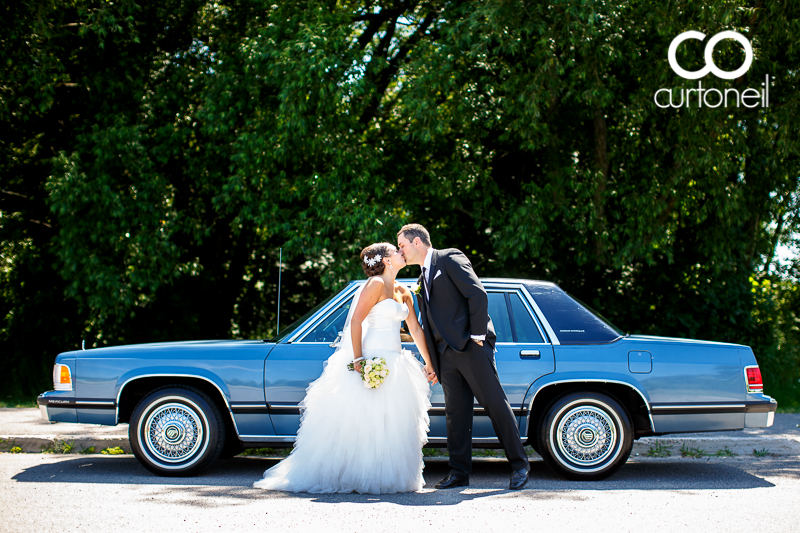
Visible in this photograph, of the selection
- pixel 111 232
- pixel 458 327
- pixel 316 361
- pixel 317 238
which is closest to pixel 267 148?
pixel 317 238

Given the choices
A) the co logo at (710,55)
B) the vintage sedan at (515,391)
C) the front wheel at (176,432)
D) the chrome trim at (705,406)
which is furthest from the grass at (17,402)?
the co logo at (710,55)

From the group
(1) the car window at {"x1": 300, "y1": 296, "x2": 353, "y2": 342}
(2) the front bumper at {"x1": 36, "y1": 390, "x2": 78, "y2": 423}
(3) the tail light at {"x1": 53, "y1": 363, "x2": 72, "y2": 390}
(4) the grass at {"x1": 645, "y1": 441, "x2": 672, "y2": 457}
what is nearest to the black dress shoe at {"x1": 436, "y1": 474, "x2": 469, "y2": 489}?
(1) the car window at {"x1": 300, "y1": 296, "x2": 353, "y2": 342}

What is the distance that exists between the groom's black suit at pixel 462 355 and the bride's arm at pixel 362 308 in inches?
14.3

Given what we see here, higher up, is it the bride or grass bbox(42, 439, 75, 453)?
the bride

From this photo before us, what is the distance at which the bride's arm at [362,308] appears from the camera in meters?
5.08

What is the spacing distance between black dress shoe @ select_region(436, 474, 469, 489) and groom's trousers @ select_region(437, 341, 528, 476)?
42 millimetres

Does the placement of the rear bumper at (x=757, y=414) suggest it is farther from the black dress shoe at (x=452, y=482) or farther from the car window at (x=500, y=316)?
the black dress shoe at (x=452, y=482)

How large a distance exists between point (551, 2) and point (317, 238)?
14.8 ft

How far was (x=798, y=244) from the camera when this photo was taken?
14820mm

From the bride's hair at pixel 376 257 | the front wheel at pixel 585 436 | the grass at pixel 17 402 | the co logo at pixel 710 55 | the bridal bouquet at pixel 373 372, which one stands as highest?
the co logo at pixel 710 55

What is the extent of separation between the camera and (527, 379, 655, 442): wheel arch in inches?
216

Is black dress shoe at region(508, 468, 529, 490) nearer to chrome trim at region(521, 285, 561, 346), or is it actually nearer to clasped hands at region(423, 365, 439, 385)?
clasped hands at region(423, 365, 439, 385)

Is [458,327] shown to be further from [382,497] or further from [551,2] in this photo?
[551,2]

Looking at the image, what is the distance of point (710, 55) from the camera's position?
30.1ft
